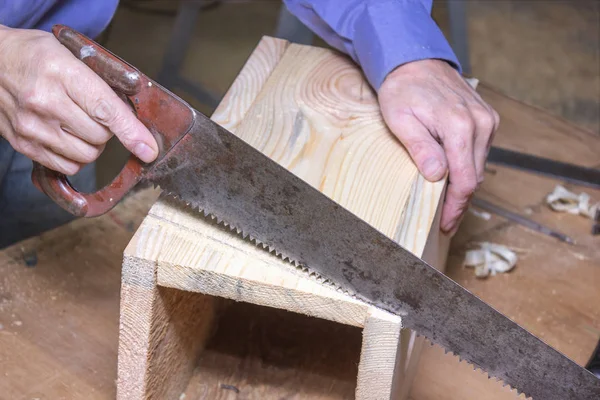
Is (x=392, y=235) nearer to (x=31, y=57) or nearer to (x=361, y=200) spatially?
(x=361, y=200)

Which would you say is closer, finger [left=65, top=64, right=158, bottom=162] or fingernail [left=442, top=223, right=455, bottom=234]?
finger [left=65, top=64, right=158, bottom=162]

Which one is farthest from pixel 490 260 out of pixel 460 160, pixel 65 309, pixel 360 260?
pixel 65 309

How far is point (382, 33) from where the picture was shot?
6.29 feet

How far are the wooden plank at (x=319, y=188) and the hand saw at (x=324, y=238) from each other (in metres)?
0.04

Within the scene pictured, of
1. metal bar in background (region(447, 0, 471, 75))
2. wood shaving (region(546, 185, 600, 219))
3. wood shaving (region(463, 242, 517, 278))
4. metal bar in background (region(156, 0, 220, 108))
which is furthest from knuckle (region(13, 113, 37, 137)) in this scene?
metal bar in background (region(447, 0, 471, 75))

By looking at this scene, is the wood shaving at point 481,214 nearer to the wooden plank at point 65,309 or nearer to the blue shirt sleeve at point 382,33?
the blue shirt sleeve at point 382,33

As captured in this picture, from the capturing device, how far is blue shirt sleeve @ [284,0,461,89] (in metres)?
1.88

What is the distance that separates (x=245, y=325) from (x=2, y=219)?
777mm

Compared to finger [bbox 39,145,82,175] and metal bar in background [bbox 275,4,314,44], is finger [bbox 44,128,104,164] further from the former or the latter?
metal bar in background [bbox 275,4,314,44]

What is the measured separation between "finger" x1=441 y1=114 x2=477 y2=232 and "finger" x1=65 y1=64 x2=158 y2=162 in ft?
2.02

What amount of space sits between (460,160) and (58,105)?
789mm

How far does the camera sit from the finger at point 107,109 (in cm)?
145

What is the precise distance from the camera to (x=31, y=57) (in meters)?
1.48

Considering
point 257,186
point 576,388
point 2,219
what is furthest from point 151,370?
point 2,219
